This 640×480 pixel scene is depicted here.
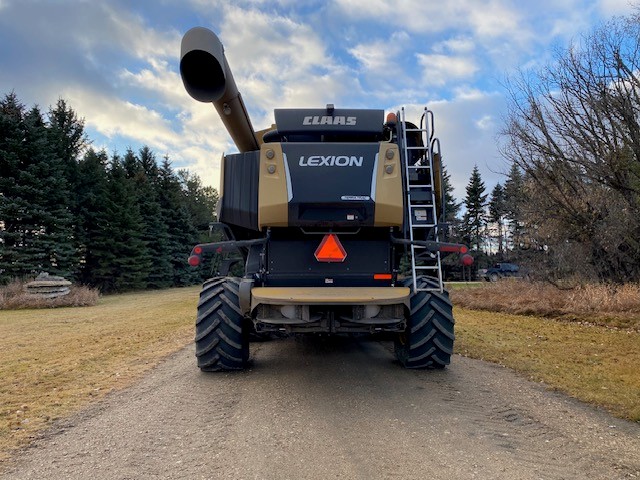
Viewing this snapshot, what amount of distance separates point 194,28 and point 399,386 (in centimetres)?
464

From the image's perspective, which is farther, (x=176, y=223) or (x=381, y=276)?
(x=176, y=223)

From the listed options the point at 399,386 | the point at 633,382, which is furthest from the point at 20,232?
the point at 633,382

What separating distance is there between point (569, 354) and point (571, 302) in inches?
249

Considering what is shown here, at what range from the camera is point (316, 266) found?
18.5ft

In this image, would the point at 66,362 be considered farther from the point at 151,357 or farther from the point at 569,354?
the point at 569,354

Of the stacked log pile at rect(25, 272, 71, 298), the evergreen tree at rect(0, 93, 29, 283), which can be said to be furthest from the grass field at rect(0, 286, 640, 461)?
the evergreen tree at rect(0, 93, 29, 283)

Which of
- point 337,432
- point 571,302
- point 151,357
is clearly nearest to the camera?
point 337,432

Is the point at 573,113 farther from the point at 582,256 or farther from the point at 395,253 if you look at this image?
the point at 395,253

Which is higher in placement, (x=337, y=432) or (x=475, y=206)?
(x=475, y=206)

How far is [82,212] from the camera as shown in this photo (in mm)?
34594

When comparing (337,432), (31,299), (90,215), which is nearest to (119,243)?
(90,215)

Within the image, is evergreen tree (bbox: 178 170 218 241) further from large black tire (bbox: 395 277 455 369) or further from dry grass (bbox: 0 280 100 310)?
large black tire (bbox: 395 277 455 369)

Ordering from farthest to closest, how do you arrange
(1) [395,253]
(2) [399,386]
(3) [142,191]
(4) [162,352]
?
(3) [142,191] < (4) [162,352] < (1) [395,253] < (2) [399,386]

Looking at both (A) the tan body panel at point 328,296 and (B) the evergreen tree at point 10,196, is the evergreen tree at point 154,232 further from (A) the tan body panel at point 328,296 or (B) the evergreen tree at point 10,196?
(A) the tan body panel at point 328,296
